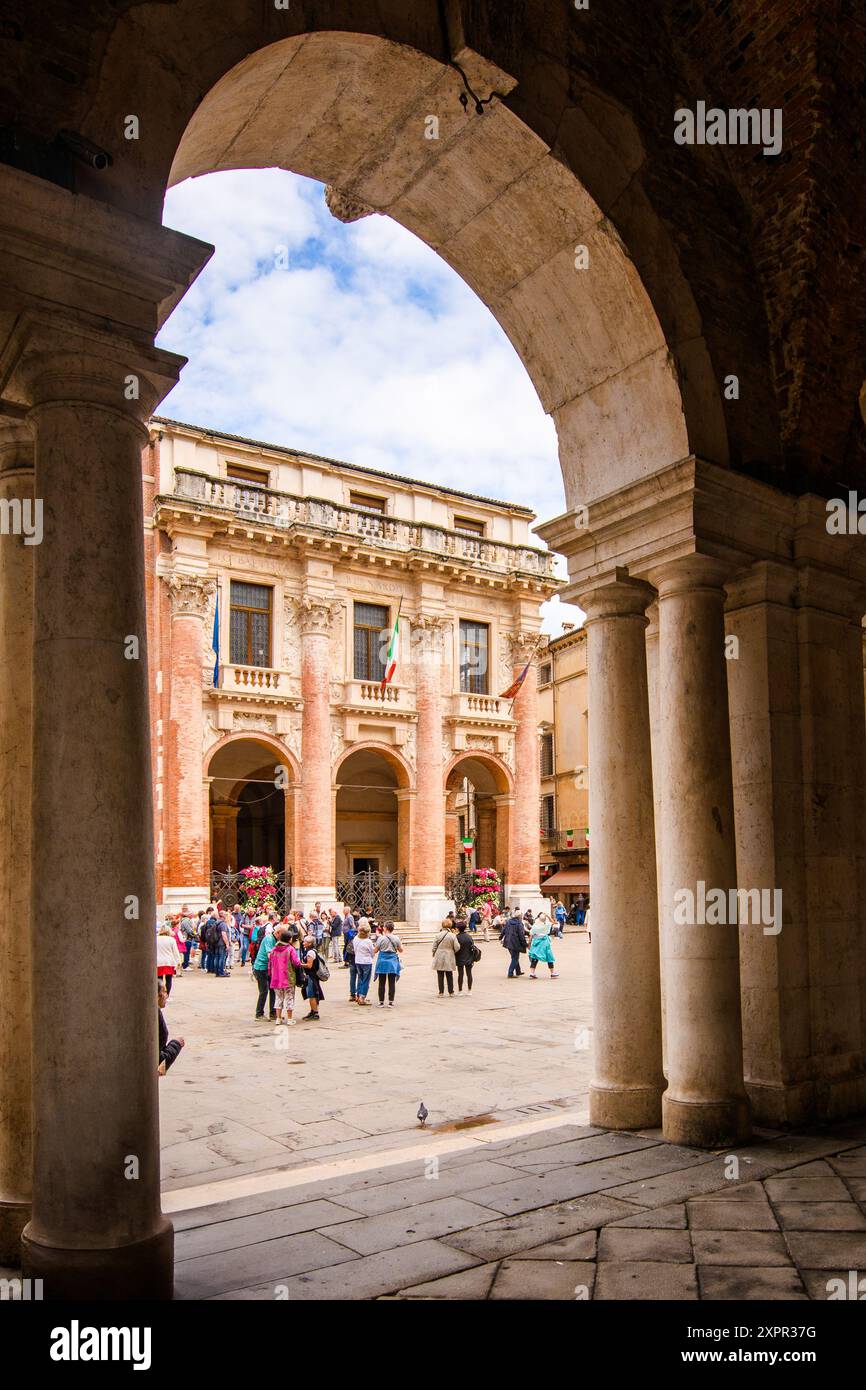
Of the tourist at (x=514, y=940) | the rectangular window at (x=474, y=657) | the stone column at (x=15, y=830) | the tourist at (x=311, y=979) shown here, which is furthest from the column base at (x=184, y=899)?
the stone column at (x=15, y=830)

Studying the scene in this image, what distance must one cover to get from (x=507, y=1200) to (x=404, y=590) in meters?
25.0

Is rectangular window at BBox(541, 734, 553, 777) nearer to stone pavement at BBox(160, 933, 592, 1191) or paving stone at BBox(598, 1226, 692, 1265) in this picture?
stone pavement at BBox(160, 933, 592, 1191)

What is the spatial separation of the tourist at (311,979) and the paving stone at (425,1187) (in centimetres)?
819

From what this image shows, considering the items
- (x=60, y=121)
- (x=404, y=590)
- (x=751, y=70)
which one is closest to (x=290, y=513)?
(x=404, y=590)

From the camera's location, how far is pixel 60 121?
370 centimetres

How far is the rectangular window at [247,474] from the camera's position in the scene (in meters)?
27.4

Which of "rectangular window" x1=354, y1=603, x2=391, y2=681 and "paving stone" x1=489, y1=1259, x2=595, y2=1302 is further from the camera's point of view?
"rectangular window" x1=354, y1=603, x2=391, y2=681

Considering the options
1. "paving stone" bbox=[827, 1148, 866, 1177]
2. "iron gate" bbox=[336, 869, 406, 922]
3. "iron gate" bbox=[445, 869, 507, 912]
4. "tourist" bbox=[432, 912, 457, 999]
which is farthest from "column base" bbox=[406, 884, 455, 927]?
"paving stone" bbox=[827, 1148, 866, 1177]

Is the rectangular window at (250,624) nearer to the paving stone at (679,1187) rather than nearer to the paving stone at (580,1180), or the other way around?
the paving stone at (580,1180)

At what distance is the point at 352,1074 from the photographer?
9500 millimetres

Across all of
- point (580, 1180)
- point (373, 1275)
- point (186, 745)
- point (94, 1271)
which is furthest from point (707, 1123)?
point (186, 745)

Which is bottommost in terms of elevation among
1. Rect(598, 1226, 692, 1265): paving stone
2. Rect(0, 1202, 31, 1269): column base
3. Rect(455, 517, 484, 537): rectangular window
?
Rect(598, 1226, 692, 1265): paving stone

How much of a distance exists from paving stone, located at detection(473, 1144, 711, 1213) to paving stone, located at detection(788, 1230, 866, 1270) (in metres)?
0.75

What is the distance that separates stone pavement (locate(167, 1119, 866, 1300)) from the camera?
150 inches
